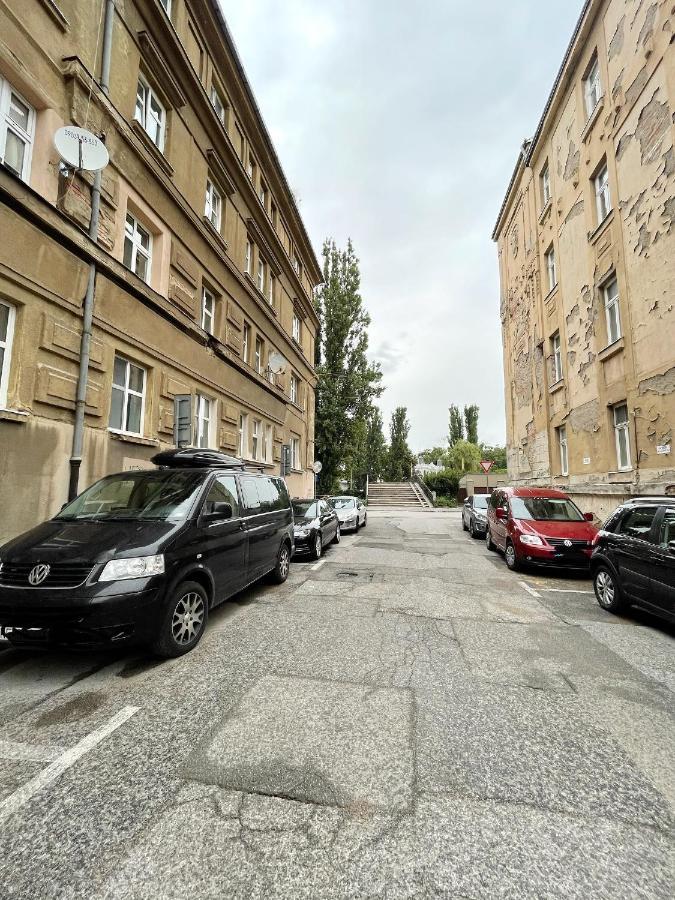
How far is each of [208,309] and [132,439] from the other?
19.2 feet

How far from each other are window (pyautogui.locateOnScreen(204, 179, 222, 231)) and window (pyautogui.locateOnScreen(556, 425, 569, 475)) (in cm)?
1370

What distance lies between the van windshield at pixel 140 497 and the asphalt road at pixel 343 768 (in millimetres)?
1419

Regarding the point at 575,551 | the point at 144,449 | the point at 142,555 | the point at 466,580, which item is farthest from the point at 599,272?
the point at 142,555

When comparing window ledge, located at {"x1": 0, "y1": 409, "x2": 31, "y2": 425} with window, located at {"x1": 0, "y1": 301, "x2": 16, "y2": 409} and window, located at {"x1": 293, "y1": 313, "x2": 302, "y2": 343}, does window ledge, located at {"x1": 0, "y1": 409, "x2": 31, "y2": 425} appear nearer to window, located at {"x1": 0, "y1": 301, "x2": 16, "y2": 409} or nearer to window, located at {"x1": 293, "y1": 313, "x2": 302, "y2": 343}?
window, located at {"x1": 0, "y1": 301, "x2": 16, "y2": 409}

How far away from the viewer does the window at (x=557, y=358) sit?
51.5 feet

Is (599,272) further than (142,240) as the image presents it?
Yes

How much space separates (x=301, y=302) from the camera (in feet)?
74.0

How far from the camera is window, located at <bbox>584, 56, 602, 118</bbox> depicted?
44.2ft

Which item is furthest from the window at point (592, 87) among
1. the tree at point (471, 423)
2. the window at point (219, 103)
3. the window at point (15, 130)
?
the tree at point (471, 423)

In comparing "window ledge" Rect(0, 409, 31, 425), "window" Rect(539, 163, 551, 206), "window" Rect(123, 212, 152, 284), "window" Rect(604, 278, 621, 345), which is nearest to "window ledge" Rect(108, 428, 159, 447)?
"window ledge" Rect(0, 409, 31, 425)

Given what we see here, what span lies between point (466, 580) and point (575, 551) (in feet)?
7.69

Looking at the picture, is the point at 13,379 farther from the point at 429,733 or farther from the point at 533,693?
the point at 533,693

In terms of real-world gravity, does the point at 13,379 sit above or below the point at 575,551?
above

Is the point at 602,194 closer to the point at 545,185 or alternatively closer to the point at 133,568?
the point at 545,185
